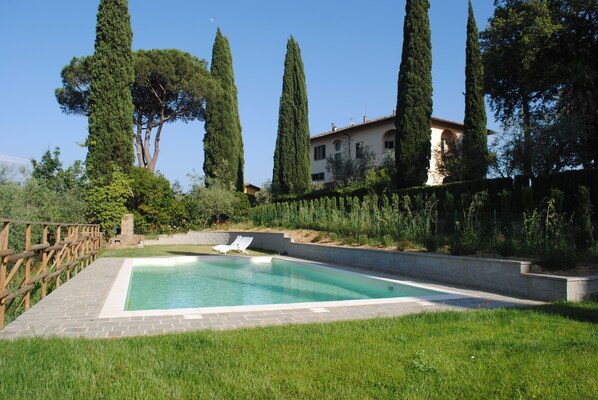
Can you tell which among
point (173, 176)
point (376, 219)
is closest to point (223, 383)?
point (376, 219)

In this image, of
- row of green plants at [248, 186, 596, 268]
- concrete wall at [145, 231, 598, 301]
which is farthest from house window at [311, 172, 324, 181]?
concrete wall at [145, 231, 598, 301]

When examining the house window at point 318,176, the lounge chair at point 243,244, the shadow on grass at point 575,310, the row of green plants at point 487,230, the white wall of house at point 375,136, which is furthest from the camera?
the house window at point 318,176

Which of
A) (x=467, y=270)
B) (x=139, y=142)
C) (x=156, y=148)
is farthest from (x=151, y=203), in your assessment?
(x=467, y=270)

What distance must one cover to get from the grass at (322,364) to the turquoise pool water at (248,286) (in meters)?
3.10

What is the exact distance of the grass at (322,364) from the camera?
8.95 ft

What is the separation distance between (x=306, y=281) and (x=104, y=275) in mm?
4660

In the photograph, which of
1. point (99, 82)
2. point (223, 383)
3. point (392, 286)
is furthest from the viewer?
point (99, 82)

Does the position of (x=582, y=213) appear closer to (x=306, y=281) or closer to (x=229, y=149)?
(x=306, y=281)

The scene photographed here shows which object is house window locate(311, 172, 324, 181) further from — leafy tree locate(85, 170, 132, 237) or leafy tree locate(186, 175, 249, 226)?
leafy tree locate(85, 170, 132, 237)

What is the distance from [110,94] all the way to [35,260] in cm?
1273

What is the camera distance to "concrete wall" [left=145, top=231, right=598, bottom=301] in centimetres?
614

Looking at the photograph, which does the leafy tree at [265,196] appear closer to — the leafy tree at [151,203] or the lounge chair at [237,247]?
the leafy tree at [151,203]

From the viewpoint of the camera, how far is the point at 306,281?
1086 centimetres

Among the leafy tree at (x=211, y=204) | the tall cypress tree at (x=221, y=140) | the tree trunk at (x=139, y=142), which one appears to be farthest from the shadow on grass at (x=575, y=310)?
the tree trunk at (x=139, y=142)
